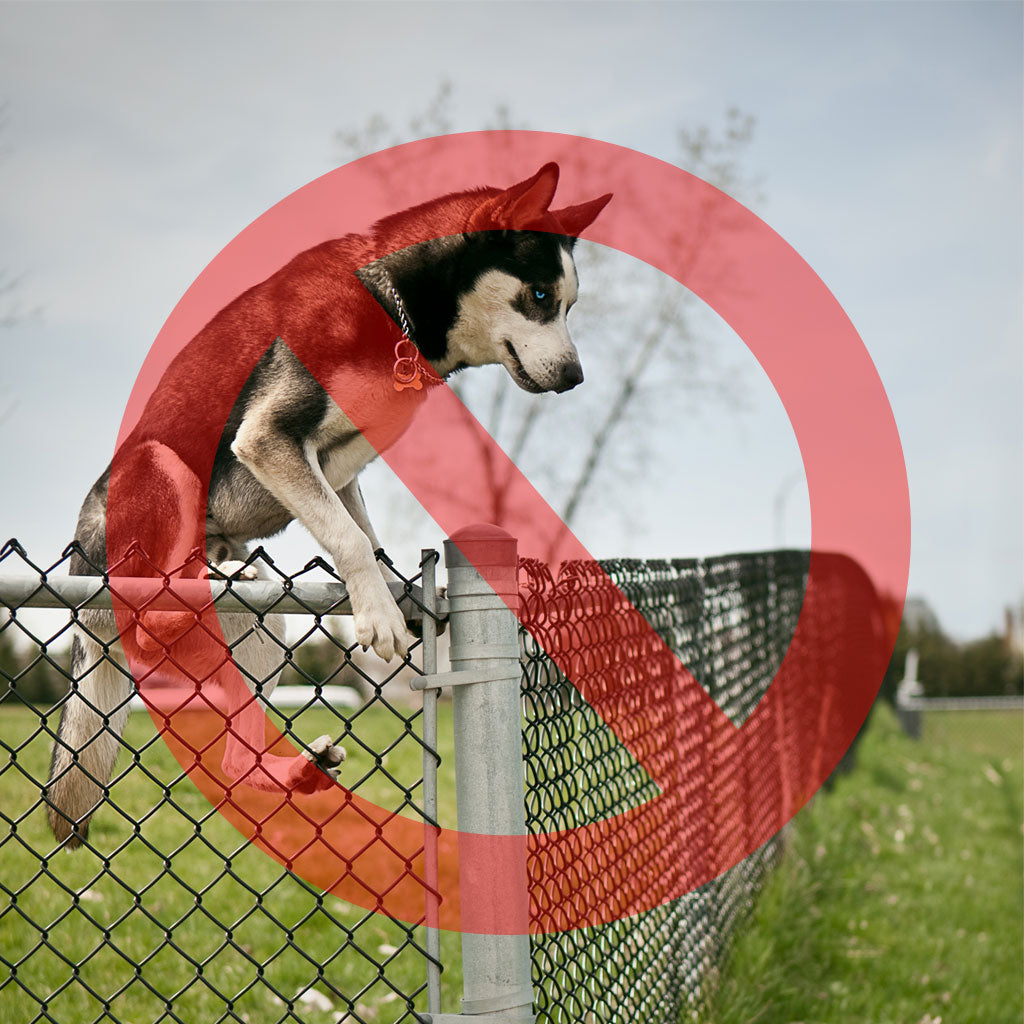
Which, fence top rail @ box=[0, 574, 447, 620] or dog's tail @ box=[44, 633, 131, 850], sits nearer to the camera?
fence top rail @ box=[0, 574, 447, 620]

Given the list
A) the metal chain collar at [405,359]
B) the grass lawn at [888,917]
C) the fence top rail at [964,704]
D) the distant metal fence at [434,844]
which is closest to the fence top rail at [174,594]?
the distant metal fence at [434,844]

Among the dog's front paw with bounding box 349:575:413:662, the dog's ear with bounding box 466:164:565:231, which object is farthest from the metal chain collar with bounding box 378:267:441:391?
the dog's front paw with bounding box 349:575:413:662

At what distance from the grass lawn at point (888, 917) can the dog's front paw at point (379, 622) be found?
2.05 metres

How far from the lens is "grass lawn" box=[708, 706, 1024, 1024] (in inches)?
147

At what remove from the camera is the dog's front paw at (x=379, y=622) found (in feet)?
6.03

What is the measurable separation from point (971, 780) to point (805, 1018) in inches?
252

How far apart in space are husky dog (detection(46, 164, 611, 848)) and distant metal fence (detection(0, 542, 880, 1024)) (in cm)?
20

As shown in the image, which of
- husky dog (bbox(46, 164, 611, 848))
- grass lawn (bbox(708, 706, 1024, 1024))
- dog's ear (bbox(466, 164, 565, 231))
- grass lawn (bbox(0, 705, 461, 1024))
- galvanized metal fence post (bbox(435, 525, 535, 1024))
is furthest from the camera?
grass lawn (bbox(708, 706, 1024, 1024))

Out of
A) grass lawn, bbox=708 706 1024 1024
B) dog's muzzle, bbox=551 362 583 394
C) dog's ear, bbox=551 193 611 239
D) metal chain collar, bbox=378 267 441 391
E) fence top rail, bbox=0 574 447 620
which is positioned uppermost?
dog's ear, bbox=551 193 611 239

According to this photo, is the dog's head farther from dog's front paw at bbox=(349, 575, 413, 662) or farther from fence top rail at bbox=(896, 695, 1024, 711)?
fence top rail at bbox=(896, 695, 1024, 711)

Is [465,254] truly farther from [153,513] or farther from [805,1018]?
[805,1018]

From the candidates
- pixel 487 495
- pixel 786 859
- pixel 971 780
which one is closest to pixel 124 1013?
pixel 786 859

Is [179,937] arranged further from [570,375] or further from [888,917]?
[888,917]

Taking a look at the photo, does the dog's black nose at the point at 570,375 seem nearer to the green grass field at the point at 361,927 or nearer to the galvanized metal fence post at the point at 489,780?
the galvanized metal fence post at the point at 489,780
